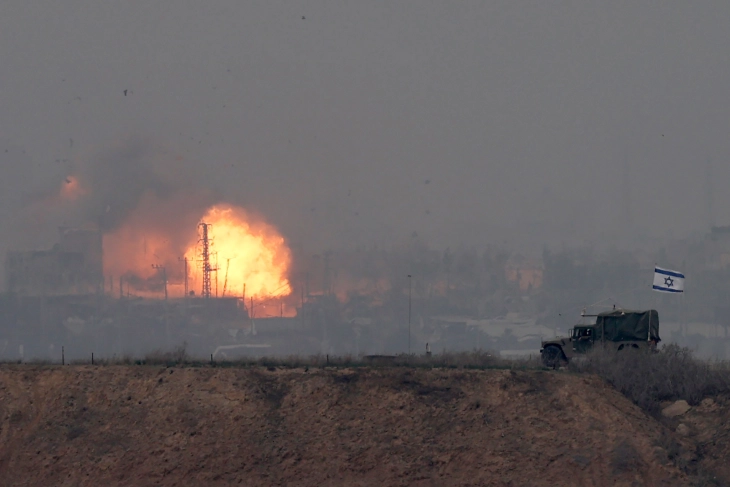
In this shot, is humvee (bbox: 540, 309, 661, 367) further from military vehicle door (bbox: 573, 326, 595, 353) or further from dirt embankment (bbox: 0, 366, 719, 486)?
dirt embankment (bbox: 0, 366, 719, 486)

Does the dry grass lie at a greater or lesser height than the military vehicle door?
lesser

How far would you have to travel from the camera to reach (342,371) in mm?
45594

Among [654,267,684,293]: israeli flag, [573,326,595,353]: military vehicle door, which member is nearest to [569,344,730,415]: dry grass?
[573,326,595,353]: military vehicle door

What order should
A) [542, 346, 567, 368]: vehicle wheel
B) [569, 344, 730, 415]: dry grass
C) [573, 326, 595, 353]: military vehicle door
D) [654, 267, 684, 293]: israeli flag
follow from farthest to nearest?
1. [654, 267, 684, 293]: israeli flag
2. [573, 326, 595, 353]: military vehicle door
3. [542, 346, 567, 368]: vehicle wheel
4. [569, 344, 730, 415]: dry grass

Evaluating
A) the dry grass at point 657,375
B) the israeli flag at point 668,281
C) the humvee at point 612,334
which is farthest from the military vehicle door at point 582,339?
the israeli flag at point 668,281

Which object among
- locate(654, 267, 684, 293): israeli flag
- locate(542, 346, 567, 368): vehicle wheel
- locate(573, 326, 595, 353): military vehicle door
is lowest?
locate(542, 346, 567, 368): vehicle wheel

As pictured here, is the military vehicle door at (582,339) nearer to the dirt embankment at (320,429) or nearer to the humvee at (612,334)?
the humvee at (612,334)

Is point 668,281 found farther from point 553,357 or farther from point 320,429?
point 320,429

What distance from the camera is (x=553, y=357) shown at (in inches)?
2067

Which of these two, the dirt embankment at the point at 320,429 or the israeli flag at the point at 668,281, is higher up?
the israeli flag at the point at 668,281

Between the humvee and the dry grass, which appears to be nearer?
the dry grass

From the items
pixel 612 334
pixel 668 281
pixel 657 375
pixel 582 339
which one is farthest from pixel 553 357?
pixel 668 281

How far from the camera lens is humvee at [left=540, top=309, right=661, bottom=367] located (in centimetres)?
5169

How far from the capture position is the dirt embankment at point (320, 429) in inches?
1575
